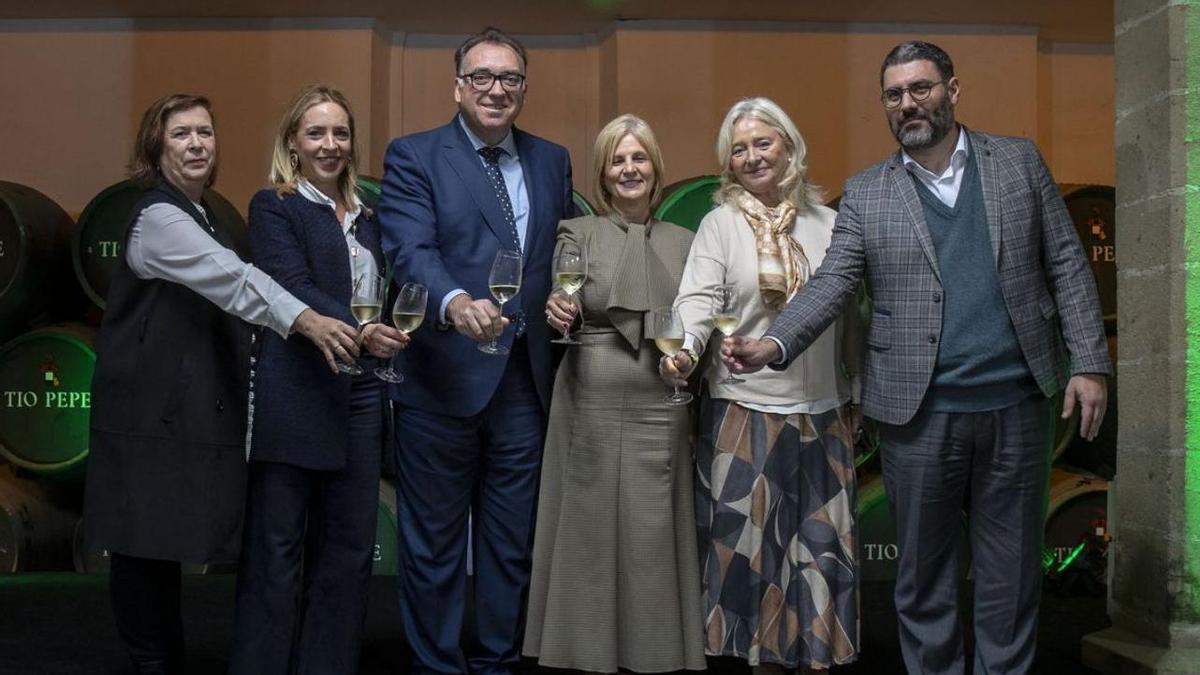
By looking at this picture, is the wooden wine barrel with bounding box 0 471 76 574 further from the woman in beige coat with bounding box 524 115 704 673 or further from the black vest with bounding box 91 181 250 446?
the woman in beige coat with bounding box 524 115 704 673

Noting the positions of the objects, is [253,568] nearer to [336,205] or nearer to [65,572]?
[336,205]

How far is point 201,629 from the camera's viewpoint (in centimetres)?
406

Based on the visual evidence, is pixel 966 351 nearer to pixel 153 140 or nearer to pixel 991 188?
pixel 991 188

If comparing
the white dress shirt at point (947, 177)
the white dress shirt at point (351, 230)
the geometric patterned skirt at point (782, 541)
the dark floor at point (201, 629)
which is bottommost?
the dark floor at point (201, 629)

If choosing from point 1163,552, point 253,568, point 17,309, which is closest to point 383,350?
point 253,568

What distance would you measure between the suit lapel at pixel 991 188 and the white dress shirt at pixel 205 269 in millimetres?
1496

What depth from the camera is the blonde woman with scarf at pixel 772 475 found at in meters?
3.14

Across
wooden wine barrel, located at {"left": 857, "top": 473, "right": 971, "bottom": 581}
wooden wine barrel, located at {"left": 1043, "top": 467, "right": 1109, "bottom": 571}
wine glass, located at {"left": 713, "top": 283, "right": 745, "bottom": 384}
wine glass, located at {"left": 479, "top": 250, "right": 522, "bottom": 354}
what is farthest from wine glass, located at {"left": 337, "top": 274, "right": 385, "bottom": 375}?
wooden wine barrel, located at {"left": 1043, "top": 467, "right": 1109, "bottom": 571}

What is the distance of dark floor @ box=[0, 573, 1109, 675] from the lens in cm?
360

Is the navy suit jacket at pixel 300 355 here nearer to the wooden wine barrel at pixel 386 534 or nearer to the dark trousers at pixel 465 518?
the dark trousers at pixel 465 518

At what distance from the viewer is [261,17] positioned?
6.49 m

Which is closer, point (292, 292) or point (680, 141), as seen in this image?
point (292, 292)

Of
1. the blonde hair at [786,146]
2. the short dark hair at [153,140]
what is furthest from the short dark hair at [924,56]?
the short dark hair at [153,140]

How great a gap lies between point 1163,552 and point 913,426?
3.07 feet
